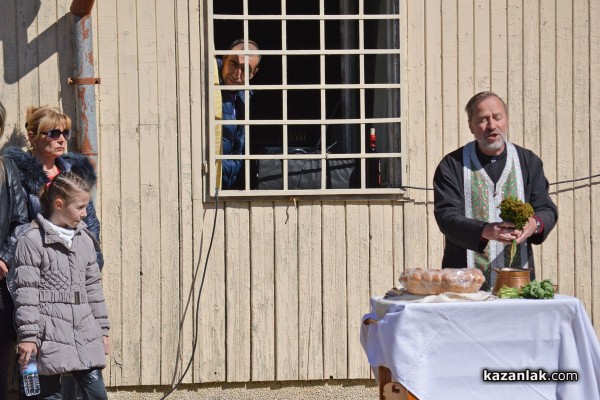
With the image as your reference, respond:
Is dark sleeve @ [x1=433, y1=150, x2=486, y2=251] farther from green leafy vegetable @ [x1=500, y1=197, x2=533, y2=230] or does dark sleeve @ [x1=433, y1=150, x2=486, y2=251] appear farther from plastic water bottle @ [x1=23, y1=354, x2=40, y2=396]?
plastic water bottle @ [x1=23, y1=354, x2=40, y2=396]

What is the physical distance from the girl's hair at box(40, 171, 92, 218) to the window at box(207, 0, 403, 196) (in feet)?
4.30

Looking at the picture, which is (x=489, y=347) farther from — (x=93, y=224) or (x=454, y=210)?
(x=93, y=224)

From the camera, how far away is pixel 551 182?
6930 mm

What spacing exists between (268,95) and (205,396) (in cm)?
211

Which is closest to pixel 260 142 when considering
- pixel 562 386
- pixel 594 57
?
pixel 594 57

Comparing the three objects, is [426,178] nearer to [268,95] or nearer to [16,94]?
[268,95]

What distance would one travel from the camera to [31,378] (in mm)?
5234

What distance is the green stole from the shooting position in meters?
5.48

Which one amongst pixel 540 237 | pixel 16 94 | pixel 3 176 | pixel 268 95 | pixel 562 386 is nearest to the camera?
pixel 562 386

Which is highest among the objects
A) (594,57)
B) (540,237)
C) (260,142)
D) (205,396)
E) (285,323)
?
(594,57)

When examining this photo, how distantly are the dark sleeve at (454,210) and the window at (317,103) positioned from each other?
48.2 inches

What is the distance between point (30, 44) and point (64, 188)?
148 cm

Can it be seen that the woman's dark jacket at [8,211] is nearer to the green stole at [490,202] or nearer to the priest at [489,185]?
the priest at [489,185]

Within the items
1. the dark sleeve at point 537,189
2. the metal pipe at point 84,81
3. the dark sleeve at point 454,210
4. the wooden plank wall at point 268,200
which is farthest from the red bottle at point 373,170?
the metal pipe at point 84,81
